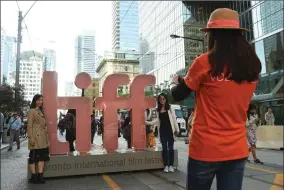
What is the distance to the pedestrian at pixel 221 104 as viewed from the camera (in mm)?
2041

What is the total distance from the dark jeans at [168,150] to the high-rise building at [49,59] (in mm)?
22844

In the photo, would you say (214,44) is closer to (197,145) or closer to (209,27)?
(209,27)

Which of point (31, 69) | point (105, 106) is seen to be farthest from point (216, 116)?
point (31, 69)

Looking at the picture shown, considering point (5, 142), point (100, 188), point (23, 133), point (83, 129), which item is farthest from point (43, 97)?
point (23, 133)

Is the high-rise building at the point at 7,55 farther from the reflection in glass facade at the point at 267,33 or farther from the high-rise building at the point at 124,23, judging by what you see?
the reflection in glass facade at the point at 267,33

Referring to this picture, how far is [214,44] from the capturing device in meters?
2.18

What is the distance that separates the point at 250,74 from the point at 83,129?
6085 mm

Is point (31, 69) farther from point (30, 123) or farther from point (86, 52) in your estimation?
point (30, 123)

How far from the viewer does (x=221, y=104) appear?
2074 millimetres

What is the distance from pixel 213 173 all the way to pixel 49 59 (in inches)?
1159

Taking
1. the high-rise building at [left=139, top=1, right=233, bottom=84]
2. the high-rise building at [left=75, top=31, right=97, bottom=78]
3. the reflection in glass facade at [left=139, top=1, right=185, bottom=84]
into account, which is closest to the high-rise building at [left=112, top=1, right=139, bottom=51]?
the high-rise building at [left=75, top=31, right=97, bottom=78]

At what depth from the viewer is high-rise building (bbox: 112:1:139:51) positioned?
3033cm

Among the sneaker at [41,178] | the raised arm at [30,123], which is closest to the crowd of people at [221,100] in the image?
the raised arm at [30,123]

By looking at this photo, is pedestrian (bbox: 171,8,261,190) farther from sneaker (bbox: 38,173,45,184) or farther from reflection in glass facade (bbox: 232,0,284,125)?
reflection in glass facade (bbox: 232,0,284,125)
